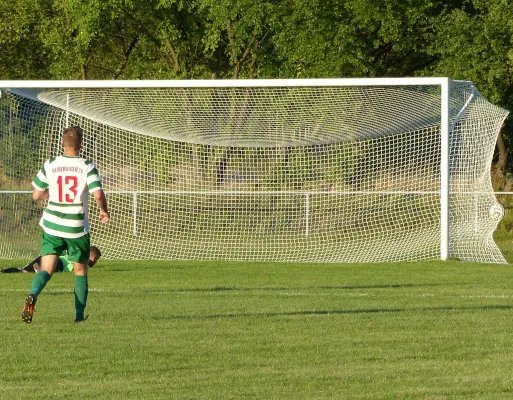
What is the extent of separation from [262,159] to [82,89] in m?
3.36

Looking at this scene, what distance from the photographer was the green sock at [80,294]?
9586 mm

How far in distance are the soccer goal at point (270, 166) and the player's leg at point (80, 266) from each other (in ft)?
28.7

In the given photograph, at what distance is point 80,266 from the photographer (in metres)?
9.72

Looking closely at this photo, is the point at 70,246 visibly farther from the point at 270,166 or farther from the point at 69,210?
the point at 270,166

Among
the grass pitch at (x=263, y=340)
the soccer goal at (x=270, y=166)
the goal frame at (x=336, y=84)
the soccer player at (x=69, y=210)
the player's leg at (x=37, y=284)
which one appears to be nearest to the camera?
the grass pitch at (x=263, y=340)

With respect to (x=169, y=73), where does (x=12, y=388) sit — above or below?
above

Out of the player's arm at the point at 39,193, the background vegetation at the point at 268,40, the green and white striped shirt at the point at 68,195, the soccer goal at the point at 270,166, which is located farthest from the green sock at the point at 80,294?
the background vegetation at the point at 268,40

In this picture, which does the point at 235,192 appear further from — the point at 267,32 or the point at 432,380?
the point at 432,380

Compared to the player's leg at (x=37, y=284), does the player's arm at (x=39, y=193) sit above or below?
above

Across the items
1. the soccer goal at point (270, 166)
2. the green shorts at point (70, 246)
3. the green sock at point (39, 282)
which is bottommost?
the soccer goal at point (270, 166)

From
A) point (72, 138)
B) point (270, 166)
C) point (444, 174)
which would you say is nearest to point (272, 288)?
point (72, 138)

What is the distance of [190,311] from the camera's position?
10859 millimetres

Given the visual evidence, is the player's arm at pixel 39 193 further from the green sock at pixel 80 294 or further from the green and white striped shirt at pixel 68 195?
the green sock at pixel 80 294

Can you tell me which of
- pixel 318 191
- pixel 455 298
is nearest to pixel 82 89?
pixel 318 191
